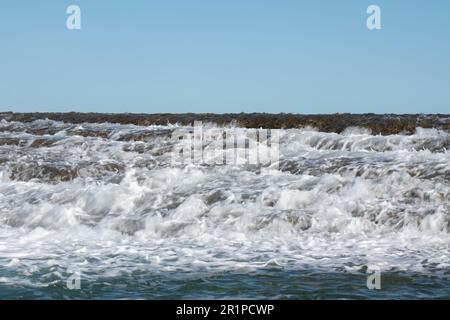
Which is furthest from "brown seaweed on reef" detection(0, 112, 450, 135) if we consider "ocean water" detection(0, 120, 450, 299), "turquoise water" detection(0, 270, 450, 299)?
"turquoise water" detection(0, 270, 450, 299)

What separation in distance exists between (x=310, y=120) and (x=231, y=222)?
14.5 meters

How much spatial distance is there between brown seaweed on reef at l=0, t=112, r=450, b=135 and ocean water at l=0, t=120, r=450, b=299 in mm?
1645

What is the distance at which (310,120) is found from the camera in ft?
91.9

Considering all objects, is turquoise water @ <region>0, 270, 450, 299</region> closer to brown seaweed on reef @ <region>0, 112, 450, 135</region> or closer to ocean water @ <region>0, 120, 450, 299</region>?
ocean water @ <region>0, 120, 450, 299</region>

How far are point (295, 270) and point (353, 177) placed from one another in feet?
23.6

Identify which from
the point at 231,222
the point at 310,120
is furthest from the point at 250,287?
the point at 310,120

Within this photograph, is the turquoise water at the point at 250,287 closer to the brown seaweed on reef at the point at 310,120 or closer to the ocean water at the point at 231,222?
the ocean water at the point at 231,222

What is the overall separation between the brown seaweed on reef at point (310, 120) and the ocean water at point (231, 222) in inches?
64.8

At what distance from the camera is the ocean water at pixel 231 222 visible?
31.7ft

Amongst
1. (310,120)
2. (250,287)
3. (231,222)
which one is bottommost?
(250,287)

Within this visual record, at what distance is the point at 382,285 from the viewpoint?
939 centimetres

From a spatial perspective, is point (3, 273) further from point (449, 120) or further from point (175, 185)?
point (449, 120)

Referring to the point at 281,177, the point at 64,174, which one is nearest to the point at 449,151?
the point at 281,177

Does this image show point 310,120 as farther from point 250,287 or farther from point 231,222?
point 250,287
